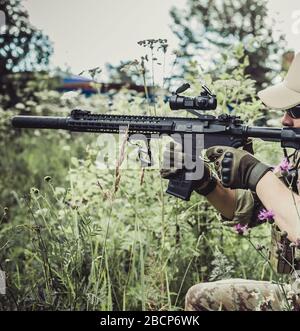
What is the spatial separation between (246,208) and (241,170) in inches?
10.9

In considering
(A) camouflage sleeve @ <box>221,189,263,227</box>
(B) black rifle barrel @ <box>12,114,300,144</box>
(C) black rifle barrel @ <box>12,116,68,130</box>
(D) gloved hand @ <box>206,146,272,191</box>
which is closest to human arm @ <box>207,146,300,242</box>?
(D) gloved hand @ <box>206,146,272,191</box>

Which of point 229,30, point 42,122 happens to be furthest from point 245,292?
point 229,30

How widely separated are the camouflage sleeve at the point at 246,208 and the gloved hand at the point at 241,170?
0.70 feet

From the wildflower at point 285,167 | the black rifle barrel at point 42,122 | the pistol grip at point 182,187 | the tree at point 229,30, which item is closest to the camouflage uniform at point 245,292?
the wildflower at point 285,167

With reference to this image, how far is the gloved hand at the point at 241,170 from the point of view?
1988mm

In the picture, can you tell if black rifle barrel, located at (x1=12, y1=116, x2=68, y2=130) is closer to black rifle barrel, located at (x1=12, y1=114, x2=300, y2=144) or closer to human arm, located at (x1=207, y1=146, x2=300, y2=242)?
black rifle barrel, located at (x1=12, y1=114, x2=300, y2=144)

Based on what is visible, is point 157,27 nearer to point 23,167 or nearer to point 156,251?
point 156,251

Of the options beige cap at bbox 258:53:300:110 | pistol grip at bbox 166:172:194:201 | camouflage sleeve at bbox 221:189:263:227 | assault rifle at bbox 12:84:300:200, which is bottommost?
camouflage sleeve at bbox 221:189:263:227

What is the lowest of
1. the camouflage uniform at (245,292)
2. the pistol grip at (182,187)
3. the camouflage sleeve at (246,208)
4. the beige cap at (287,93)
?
the camouflage uniform at (245,292)

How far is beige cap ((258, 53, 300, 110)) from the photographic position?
2062 millimetres

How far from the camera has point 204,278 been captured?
2723 mm

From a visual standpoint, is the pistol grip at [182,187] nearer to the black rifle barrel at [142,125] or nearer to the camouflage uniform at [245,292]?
the black rifle barrel at [142,125]

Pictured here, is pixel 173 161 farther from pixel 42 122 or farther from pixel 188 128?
pixel 42 122

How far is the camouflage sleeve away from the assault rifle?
0.61 ft
